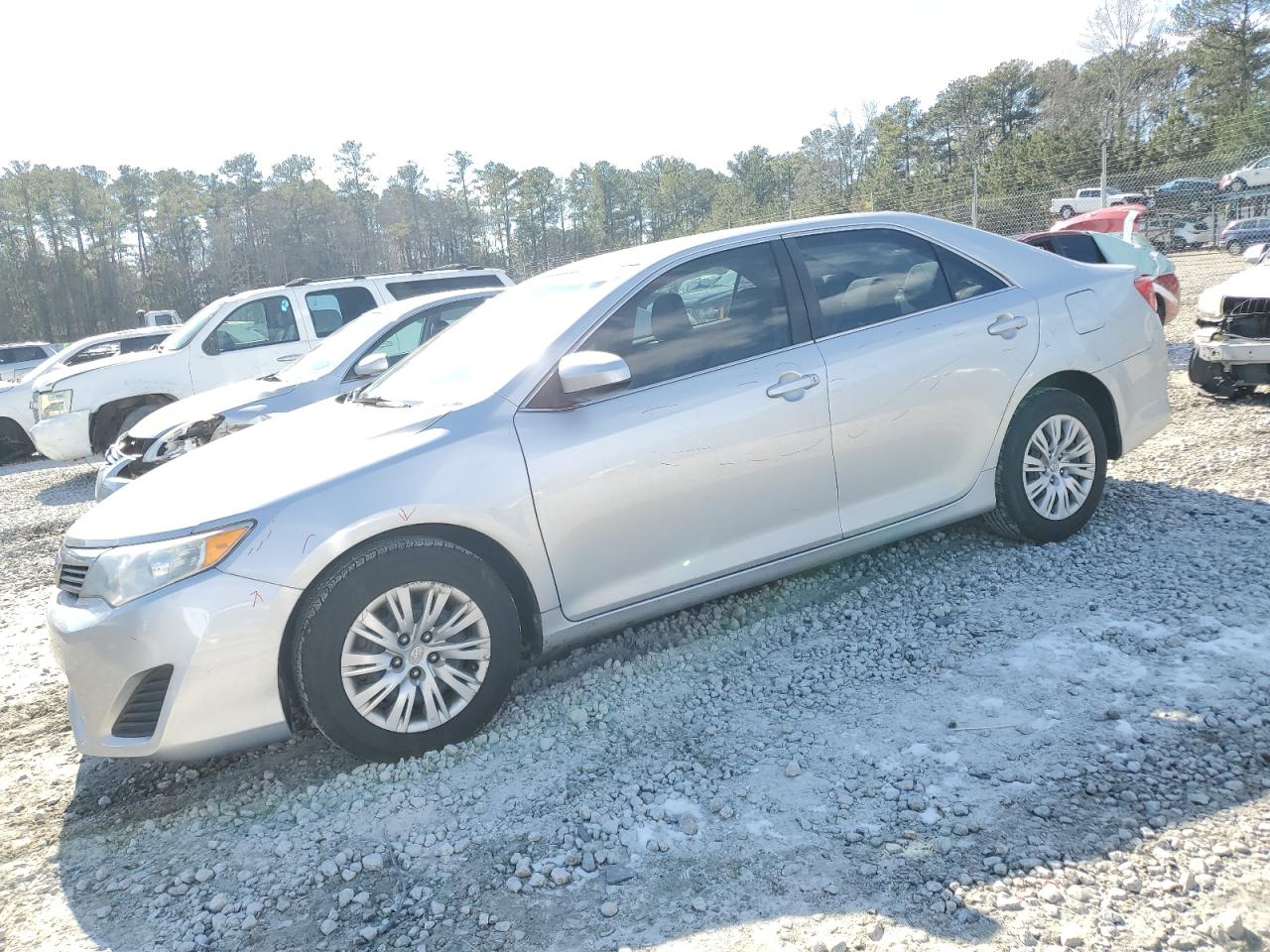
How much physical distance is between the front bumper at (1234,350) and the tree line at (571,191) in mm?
18838

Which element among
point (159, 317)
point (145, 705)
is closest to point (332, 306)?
point (145, 705)

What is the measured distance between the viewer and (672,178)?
59.8m

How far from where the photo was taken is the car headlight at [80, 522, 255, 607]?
3.04 m

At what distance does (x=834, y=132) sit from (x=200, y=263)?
175 feet

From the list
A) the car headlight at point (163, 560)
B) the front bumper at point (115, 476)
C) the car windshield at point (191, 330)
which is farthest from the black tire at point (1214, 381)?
the car windshield at point (191, 330)

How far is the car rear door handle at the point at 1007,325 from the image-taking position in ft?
14.3

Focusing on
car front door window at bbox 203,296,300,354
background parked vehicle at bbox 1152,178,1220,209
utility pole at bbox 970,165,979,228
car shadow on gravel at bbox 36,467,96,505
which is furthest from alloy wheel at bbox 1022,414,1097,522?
background parked vehicle at bbox 1152,178,1220,209

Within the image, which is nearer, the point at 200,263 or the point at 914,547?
the point at 914,547

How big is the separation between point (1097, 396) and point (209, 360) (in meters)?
9.35

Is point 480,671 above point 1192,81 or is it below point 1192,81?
below

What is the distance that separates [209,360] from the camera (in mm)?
10609

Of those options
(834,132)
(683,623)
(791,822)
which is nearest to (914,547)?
(683,623)

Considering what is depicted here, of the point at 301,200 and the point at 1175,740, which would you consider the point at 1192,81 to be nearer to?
the point at 1175,740

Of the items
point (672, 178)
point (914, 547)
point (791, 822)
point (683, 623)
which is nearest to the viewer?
point (791, 822)
